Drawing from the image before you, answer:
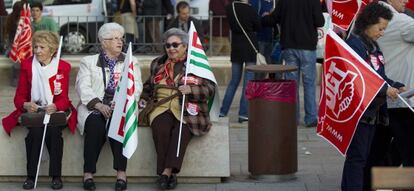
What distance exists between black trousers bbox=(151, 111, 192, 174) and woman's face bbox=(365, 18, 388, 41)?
187 centimetres

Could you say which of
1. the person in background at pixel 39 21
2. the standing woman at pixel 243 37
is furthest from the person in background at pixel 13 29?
the standing woman at pixel 243 37

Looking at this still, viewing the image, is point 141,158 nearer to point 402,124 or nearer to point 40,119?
point 40,119

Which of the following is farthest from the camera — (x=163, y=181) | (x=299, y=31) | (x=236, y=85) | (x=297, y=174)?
(x=236, y=85)

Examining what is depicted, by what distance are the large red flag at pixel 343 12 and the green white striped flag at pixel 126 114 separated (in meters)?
2.93

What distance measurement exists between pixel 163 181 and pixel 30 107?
4.15 ft

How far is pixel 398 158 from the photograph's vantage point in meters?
9.73

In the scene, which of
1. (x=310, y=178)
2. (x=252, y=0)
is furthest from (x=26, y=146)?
(x=252, y=0)

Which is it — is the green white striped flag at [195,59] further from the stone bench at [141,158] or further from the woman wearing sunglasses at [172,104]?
the stone bench at [141,158]

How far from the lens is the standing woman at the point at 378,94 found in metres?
8.84

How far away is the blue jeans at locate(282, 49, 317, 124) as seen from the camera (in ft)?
44.4

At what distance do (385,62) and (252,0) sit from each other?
18.1ft

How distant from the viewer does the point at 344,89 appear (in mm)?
8781

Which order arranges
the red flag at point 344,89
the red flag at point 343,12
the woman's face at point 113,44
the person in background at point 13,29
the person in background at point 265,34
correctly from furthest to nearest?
the person in background at point 13,29
the person in background at point 265,34
the red flag at point 343,12
the woman's face at point 113,44
the red flag at point 344,89

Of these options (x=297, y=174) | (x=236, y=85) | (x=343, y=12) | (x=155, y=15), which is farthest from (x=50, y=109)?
(x=155, y=15)
